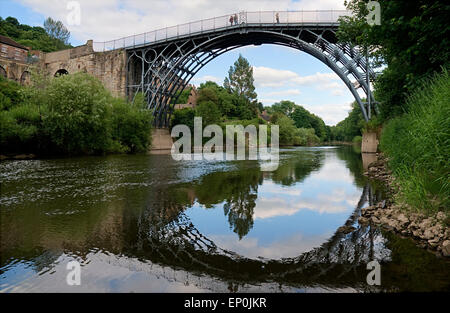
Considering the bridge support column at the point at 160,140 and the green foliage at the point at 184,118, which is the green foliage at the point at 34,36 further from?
the bridge support column at the point at 160,140

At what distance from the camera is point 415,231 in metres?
4.42

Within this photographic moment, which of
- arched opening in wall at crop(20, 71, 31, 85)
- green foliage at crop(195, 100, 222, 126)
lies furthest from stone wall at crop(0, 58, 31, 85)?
green foliage at crop(195, 100, 222, 126)

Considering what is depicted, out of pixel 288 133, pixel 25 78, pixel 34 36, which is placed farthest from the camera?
pixel 34 36

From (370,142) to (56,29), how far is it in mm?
96116

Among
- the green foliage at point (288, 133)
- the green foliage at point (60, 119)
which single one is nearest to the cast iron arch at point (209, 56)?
the green foliage at point (60, 119)

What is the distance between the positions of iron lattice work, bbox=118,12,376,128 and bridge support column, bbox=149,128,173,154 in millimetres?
944

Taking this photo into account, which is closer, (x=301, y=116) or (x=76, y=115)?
(x=76, y=115)

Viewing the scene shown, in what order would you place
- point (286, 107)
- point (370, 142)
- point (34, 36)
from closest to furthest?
point (370, 142), point (34, 36), point (286, 107)

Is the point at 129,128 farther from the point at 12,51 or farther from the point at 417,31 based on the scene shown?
the point at 12,51

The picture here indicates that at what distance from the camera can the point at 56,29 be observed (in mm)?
84562

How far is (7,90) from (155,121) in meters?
16.1

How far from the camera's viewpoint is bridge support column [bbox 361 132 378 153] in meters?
26.9

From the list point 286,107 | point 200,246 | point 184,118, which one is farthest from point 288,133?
point 200,246

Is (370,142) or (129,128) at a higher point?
(129,128)
